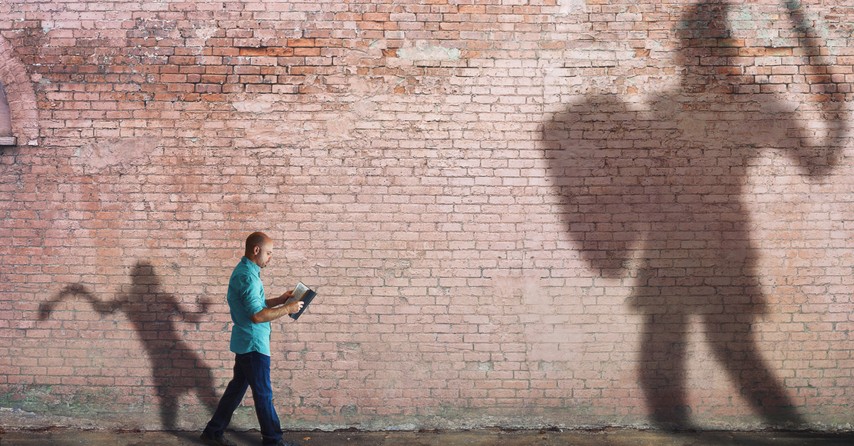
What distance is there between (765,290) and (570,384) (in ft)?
5.53

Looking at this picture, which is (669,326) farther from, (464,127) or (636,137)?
(464,127)

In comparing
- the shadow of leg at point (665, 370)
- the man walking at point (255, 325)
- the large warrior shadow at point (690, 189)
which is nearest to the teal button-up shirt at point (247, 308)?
the man walking at point (255, 325)

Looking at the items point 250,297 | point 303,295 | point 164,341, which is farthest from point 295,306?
point 164,341

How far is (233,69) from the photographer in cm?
532

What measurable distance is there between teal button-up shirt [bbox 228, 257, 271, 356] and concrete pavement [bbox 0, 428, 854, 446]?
931mm

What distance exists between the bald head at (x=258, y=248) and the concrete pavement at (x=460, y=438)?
4.71ft

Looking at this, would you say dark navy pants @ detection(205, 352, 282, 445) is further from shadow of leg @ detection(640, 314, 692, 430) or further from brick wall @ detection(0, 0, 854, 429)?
shadow of leg @ detection(640, 314, 692, 430)

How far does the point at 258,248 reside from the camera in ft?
15.1

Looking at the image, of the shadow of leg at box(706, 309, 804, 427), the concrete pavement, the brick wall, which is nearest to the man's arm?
the brick wall

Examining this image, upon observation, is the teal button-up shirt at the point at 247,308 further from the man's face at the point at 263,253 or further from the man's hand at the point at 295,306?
the man's hand at the point at 295,306

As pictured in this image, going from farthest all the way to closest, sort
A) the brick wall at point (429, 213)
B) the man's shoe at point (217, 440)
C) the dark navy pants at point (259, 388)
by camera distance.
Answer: the brick wall at point (429, 213), the man's shoe at point (217, 440), the dark navy pants at point (259, 388)

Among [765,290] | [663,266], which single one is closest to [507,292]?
[663,266]

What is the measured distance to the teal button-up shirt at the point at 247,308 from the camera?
176 inches

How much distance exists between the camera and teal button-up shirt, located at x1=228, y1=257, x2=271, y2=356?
14.7 feet
